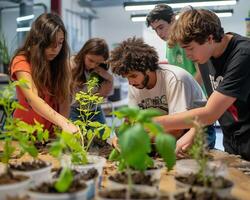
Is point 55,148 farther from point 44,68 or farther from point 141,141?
point 44,68

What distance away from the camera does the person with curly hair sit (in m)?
1.73

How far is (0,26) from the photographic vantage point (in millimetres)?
6273

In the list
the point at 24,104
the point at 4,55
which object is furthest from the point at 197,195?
the point at 4,55

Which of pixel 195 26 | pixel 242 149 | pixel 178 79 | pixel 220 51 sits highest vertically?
pixel 195 26

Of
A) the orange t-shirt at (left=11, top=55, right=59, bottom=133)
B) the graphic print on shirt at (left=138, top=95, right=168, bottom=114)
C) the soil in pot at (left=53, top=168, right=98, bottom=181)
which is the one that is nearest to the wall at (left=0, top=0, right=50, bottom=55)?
the orange t-shirt at (left=11, top=55, right=59, bottom=133)

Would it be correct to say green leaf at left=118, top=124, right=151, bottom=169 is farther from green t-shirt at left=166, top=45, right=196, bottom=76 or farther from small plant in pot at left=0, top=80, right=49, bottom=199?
green t-shirt at left=166, top=45, right=196, bottom=76

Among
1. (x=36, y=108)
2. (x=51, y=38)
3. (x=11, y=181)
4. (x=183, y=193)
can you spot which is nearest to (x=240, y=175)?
(x=183, y=193)

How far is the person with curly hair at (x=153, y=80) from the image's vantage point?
5.67 feet

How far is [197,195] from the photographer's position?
0.88 metres

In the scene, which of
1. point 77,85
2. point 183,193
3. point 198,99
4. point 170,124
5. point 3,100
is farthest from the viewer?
point 77,85

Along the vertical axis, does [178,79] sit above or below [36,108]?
above

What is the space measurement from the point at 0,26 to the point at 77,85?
4.20 metres

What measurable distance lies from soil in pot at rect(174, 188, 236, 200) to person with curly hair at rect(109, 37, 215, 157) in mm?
804

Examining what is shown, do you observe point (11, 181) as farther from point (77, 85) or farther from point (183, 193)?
point (77, 85)
